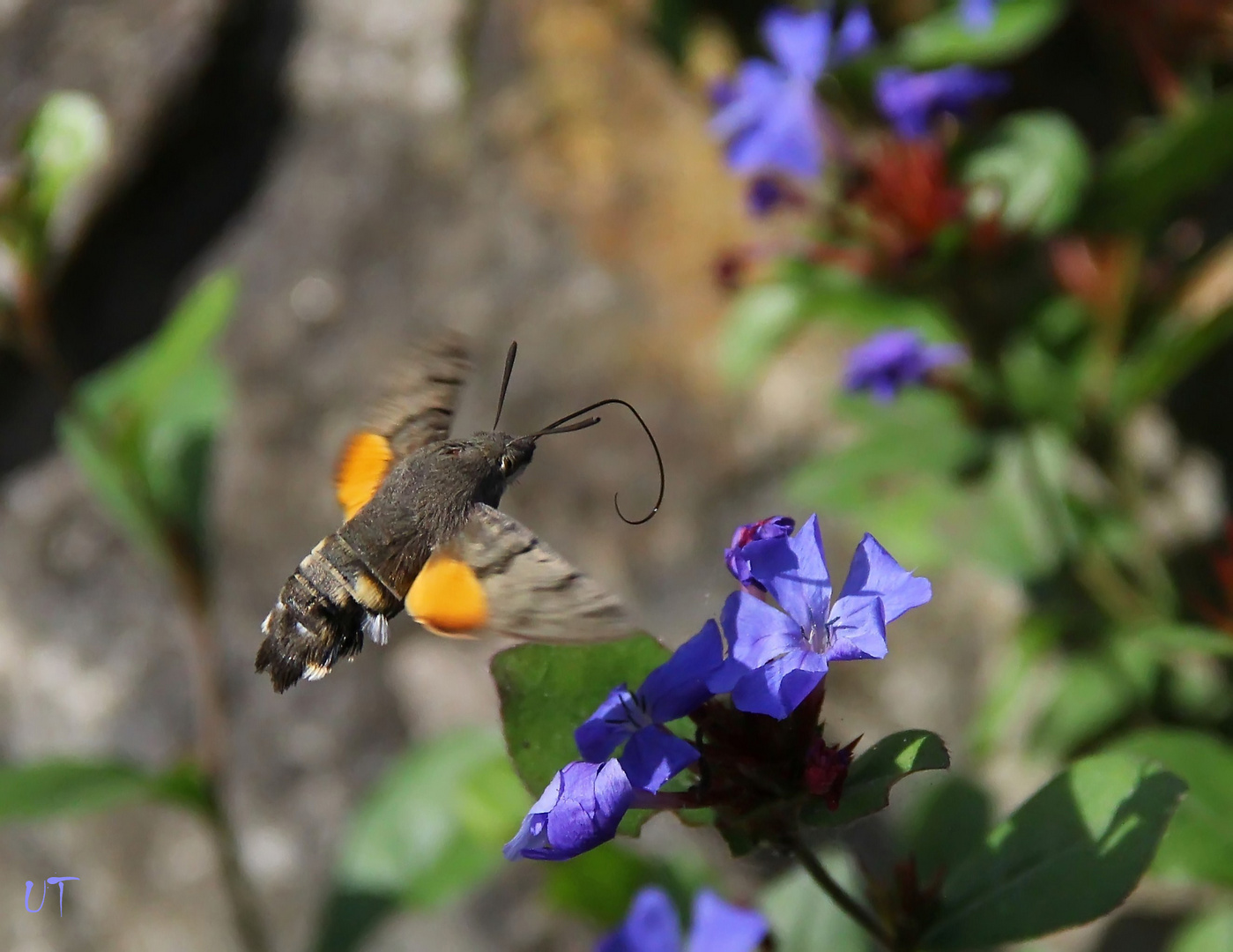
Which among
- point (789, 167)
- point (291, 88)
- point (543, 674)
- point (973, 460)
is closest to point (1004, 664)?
point (973, 460)

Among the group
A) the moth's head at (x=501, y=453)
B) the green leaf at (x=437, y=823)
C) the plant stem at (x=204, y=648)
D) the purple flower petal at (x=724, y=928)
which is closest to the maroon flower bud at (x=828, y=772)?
the purple flower petal at (x=724, y=928)

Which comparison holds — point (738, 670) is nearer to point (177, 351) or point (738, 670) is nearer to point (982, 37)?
point (177, 351)

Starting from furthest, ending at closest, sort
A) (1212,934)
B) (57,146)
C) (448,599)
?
1. (1212,934)
2. (57,146)
3. (448,599)

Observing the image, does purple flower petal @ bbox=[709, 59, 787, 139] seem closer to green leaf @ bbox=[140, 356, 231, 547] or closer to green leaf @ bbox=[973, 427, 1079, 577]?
green leaf @ bbox=[973, 427, 1079, 577]

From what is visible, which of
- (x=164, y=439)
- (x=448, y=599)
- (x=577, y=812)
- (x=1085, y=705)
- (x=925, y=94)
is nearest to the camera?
(x=577, y=812)

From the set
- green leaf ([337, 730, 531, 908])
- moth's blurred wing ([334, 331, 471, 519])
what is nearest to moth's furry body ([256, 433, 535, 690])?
moth's blurred wing ([334, 331, 471, 519])

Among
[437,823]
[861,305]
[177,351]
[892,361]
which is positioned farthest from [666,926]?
[861,305]
